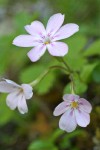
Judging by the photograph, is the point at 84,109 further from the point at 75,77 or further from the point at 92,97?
the point at 92,97

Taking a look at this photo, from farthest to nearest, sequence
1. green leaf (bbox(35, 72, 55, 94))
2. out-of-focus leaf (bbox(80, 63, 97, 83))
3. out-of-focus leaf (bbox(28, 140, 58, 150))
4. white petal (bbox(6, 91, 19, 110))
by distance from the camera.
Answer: green leaf (bbox(35, 72, 55, 94))
out-of-focus leaf (bbox(28, 140, 58, 150))
out-of-focus leaf (bbox(80, 63, 97, 83))
white petal (bbox(6, 91, 19, 110))

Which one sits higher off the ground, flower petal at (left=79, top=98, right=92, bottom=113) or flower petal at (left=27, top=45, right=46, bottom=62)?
flower petal at (left=27, top=45, right=46, bottom=62)

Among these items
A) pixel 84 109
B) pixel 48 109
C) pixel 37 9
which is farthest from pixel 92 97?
pixel 37 9

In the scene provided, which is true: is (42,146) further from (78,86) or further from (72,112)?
(72,112)

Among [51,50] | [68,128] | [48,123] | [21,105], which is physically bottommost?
[48,123]

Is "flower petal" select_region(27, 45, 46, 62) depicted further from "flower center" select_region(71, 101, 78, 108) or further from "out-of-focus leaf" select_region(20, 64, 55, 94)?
"out-of-focus leaf" select_region(20, 64, 55, 94)

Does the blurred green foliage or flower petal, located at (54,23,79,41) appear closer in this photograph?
flower petal, located at (54,23,79,41)

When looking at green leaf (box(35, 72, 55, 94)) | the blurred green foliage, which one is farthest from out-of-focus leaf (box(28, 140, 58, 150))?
green leaf (box(35, 72, 55, 94))

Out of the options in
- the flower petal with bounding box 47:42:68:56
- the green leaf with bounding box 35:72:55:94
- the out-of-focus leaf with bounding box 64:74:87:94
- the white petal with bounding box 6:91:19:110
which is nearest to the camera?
the flower petal with bounding box 47:42:68:56
